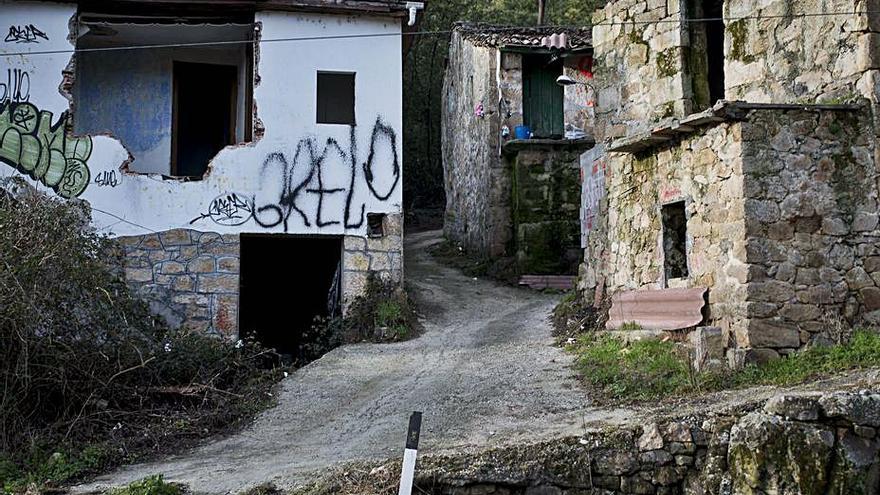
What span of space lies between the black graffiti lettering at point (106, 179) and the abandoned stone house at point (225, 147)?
0.05 ft

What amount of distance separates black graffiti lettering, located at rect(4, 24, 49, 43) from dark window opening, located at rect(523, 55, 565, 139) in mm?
9483

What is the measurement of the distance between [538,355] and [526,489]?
4.32 metres

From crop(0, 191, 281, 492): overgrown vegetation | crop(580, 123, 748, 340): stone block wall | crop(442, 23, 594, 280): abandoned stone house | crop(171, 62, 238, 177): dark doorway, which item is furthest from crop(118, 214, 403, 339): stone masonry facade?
crop(442, 23, 594, 280): abandoned stone house

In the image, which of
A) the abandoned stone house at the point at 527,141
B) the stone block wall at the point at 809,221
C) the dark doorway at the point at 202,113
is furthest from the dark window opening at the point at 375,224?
the stone block wall at the point at 809,221

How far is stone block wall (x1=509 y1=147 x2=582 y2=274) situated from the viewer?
16031 mm

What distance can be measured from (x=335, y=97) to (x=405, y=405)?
556cm

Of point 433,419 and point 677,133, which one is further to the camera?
point 677,133

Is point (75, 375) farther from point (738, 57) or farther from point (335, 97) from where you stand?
point (738, 57)

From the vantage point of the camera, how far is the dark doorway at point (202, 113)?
45.5 feet

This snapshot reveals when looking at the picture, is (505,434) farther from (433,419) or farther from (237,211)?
(237,211)

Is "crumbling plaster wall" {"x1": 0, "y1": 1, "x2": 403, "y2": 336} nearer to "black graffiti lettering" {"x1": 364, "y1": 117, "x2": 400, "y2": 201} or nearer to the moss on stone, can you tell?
"black graffiti lettering" {"x1": 364, "y1": 117, "x2": 400, "y2": 201}

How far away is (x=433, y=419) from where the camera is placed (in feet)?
26.0

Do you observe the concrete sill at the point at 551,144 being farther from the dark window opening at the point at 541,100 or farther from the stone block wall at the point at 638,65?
the stone block wall at the point at 638,65

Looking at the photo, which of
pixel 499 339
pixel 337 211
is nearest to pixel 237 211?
pixel 337 211
